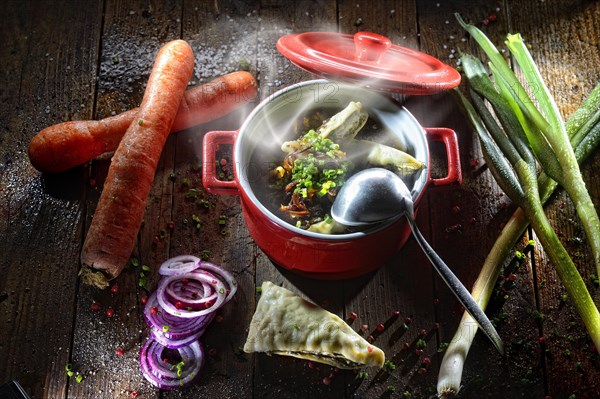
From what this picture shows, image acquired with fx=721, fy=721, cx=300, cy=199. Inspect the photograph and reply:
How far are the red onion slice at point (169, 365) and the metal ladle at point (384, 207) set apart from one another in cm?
68

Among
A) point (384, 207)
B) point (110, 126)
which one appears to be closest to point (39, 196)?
point (110, 126)

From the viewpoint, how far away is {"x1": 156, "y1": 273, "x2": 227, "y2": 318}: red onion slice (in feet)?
7.82

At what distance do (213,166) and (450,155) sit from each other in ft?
2.51

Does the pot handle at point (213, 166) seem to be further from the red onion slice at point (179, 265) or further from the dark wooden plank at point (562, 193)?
the dark wooden plank at point (562, 193)

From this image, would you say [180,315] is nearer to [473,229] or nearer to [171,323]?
[171,323]

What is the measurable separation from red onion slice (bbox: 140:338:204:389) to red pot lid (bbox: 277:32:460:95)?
0.99 meters

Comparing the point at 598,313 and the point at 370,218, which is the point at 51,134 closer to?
the point at 370,218

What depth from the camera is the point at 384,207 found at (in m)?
2.14

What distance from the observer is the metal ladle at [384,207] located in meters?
2.13

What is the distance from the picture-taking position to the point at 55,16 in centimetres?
288

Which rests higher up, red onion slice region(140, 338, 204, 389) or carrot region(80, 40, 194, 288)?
carrot region(80, 40, 194, 288)

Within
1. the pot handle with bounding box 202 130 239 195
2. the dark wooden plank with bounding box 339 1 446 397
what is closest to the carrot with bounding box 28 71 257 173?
the pot handle with bounding box 202 130 239 195

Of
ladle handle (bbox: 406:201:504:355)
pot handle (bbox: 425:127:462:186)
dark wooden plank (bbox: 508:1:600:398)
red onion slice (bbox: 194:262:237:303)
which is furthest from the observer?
red onion slice (bbox: 194:262:237:303)

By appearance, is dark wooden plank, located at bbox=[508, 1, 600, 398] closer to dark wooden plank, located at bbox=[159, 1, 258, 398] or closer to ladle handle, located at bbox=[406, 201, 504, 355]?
ladle handle, located at bbox=[406, 201, 504, 355]
